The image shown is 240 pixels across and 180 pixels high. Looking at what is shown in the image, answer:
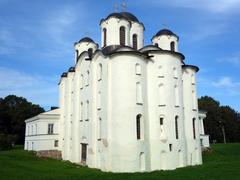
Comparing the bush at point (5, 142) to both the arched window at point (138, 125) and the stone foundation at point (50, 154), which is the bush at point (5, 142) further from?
the arched window at point (138, 125)

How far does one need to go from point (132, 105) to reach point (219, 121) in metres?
53.9

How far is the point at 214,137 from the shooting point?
75.6 m

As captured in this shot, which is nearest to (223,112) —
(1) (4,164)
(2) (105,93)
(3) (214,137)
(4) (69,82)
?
(3) (214,137)

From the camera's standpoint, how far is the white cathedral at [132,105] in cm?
2608

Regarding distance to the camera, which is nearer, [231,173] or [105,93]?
[231,173]

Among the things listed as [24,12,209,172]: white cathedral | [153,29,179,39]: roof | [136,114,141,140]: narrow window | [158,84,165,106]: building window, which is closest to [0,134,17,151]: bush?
[24,12,209,172]: white cathedral

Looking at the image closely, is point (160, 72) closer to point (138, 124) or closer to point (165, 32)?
point (138, 124)

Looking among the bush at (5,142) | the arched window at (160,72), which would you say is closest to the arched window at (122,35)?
the arched window at (160,72)

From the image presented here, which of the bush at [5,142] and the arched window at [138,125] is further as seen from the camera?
the bush at [5,142]

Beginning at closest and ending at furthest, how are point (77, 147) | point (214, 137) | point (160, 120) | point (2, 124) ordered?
point (160, 120) < point (77, 147) < point (2, 124) < point (214, 137)

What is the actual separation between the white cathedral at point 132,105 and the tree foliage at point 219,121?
44.1 meters

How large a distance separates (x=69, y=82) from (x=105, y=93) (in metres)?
11.1

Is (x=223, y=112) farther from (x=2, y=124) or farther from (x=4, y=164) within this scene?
(x=4, y=164)

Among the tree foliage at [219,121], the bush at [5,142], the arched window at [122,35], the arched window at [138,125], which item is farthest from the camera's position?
the tree foliage at [219,121]
